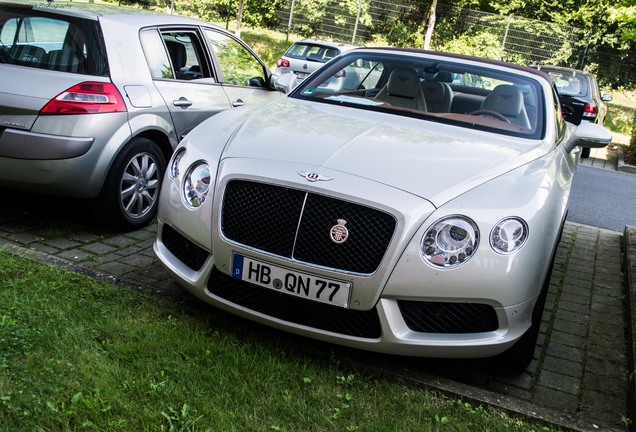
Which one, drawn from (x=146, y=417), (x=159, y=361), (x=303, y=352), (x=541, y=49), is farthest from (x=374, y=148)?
(x=541, y=49)

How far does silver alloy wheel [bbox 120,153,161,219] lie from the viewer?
4.85 meters

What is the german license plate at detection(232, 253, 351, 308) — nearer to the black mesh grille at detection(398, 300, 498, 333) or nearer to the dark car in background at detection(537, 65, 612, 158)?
the black mesh grille at detection(398, 300, 498, 333)

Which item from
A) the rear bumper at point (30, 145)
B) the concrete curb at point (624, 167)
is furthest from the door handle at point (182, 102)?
the concrete curb at point (624, 167)

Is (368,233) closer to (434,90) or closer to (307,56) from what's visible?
(434,90)

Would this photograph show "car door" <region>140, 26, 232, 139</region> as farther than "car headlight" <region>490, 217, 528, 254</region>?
Yes

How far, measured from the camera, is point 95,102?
4.55 meters

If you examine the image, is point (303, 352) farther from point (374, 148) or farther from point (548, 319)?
point (548, 319)

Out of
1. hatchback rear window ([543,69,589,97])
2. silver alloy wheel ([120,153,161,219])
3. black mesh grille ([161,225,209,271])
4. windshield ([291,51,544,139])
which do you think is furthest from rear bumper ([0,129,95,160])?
hatchback rear window ([543,69,589,97])

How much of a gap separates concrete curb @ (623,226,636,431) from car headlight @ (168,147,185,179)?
8.53 feet

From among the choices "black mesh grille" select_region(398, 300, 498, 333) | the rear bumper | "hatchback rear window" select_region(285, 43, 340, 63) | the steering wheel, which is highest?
the steering wheel

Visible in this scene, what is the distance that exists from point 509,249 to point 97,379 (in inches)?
75.8

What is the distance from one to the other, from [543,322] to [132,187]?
9.96 feet

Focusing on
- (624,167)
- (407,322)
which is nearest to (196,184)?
(407,322)

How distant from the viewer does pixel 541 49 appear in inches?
839
